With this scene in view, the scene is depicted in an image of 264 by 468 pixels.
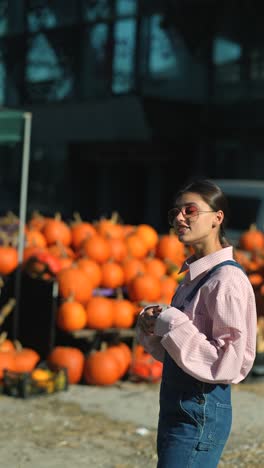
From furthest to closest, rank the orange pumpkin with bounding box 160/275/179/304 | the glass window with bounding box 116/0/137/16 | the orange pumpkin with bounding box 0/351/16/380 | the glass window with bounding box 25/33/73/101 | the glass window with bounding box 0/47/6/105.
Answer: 1. the glass window with bounding box 0/47/6/105
2. the glass window with bounding box 25/33/73/101
3. the glass window with bounding box 116/0/137/16
4. the orange pumpkin with bounding box 160/275/179/304
5. the orange pumpkin with bounding box 0/351/16/380

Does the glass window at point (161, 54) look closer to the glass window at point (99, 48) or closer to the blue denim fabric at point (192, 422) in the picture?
the glass window at point (99, 48)

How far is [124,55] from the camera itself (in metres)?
22.7

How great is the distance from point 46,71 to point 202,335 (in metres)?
23.0

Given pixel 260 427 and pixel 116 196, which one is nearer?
pixel 260 427

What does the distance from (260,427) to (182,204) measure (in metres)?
3.40

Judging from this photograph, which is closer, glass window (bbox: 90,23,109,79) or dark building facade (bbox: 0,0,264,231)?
dark building facade (bbox: 0,0,264,231)

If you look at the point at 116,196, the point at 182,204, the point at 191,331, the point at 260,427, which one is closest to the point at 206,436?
the point at 191,331

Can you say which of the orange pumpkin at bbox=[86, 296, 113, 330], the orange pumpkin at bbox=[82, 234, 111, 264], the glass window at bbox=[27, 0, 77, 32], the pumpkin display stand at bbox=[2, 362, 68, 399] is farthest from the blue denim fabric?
the glass window at bbox=[27, 0, 77, 32]

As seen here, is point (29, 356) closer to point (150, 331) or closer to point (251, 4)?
point (150, 331)

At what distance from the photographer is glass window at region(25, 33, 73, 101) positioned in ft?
79.7

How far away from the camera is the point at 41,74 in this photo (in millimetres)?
24875

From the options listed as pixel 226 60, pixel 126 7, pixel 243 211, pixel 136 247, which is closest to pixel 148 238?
pixel 136 247

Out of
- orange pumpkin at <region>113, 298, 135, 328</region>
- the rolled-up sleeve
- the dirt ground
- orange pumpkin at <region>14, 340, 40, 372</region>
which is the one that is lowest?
the dirt ground

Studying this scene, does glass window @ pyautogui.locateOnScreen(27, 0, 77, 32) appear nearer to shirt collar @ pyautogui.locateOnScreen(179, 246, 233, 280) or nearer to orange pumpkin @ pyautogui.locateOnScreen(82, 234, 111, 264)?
orange pumpkin @ pyautogui.locateOnScreen(82, 234, 111, 264)
